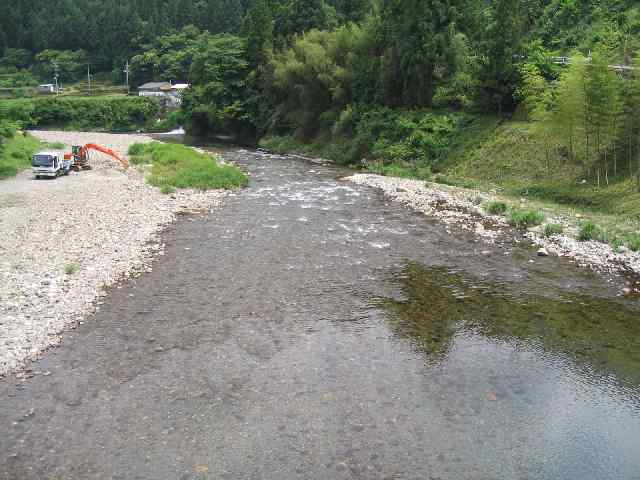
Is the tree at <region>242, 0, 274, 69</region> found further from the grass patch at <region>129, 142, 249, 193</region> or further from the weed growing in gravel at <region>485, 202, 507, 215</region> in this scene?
the weed growing in gravel at <region>485, 202, 507, 215</region>

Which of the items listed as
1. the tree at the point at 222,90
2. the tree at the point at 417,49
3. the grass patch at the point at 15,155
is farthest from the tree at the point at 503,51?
the tree at the point at 222,90

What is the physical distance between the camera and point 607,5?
42.0m

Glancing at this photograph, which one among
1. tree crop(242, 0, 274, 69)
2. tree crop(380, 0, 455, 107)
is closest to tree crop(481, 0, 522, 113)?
tree crop(380, 0, 455, 107)

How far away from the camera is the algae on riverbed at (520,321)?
1244 cm

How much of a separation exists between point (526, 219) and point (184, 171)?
19255mm

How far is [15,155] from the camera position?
3500 centimetres

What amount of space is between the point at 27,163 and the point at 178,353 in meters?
28.2

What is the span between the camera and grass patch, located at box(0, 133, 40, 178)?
30967mm

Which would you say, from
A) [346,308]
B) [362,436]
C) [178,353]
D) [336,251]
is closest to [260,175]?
[336,251]

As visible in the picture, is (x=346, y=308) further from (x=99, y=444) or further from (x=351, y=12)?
(x=351, y=12)

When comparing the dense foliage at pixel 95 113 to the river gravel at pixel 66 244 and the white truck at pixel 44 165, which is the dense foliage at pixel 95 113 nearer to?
the river gravel at pixel 66 244

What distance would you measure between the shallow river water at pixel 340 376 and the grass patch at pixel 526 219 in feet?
12.7

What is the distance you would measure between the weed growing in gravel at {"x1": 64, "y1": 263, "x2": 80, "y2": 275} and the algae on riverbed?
8731 millimetres

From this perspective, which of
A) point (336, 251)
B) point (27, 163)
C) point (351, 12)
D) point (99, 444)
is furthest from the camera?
point (351, 12)
